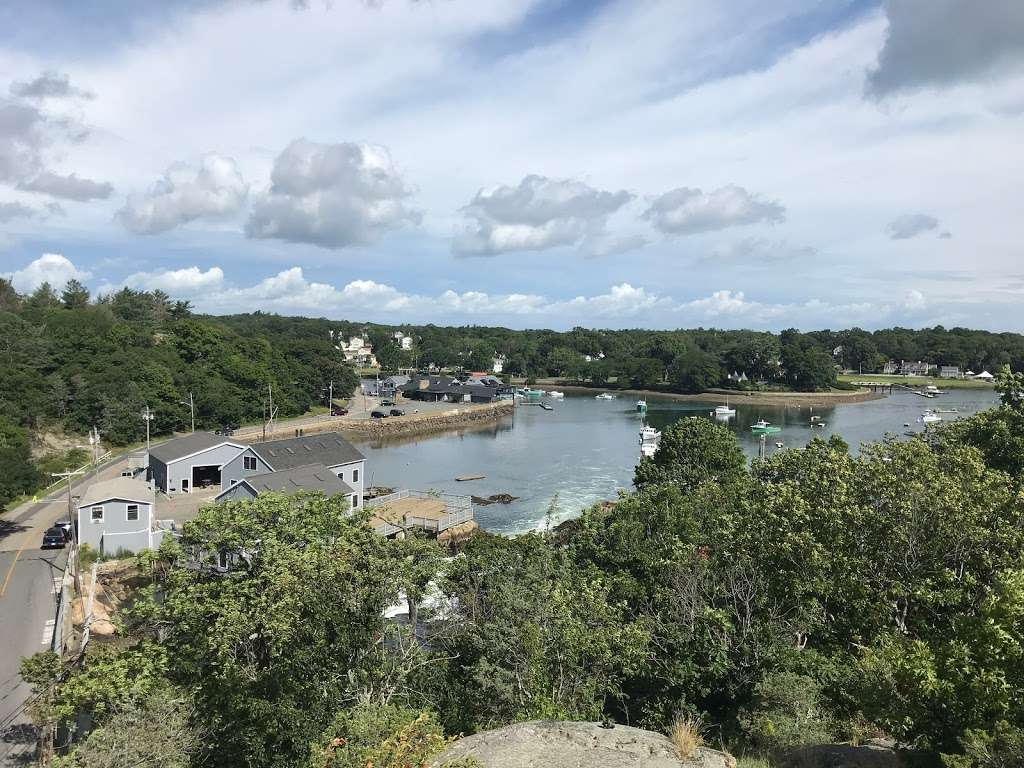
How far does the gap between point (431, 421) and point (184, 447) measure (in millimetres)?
37979

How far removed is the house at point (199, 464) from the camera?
34.6 m

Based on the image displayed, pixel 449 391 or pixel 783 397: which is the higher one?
pixel 449 391

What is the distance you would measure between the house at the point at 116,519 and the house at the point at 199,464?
27.1 feet

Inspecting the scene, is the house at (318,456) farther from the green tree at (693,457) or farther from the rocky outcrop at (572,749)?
the rocky outcrop at (572,749)

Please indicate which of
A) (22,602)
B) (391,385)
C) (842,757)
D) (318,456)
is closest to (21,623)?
(22,602)

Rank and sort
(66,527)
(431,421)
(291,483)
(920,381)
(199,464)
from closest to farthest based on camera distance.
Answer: (66,527), (291,483), (199,464), (431,421), (920,381)

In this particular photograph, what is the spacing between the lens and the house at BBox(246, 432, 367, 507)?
3366cm

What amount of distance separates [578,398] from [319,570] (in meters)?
96.8

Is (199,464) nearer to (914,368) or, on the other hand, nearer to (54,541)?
(54,541)

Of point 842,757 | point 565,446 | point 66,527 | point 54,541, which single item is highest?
point 842,757

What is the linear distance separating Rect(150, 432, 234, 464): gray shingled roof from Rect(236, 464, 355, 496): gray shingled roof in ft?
26.0

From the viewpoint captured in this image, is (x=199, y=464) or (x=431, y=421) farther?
(x=431, y=421)

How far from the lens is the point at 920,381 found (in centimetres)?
12088

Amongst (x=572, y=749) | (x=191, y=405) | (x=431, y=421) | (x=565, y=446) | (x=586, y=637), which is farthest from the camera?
(x=431, y=421)
